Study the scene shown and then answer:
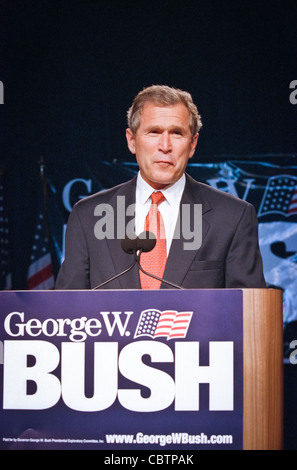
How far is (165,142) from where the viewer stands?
218 centimetres

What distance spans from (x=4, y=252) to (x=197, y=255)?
2.16 metres

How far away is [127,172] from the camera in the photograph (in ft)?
12.5

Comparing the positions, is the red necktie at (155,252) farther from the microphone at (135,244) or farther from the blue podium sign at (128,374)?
the blue podium sign at (128,374)

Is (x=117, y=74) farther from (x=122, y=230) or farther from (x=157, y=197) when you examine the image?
(x=122, y=230)

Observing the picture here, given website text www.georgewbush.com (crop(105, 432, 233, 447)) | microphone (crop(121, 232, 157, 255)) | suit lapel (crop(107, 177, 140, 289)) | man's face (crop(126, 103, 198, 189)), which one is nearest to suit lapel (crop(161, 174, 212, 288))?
suit lapel (crop(107, 177, 140, 289))

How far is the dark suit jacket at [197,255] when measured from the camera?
193 centimetres

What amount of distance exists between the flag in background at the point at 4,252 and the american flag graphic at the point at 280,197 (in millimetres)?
1549

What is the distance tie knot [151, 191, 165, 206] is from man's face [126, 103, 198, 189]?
0.15 feet

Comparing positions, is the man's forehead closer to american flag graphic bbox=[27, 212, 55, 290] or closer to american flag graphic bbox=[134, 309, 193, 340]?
american flag graphic bbox=[134, 309, 193, 340]

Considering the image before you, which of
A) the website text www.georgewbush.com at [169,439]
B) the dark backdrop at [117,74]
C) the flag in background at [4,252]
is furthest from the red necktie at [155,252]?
the flag in background at [4,252]

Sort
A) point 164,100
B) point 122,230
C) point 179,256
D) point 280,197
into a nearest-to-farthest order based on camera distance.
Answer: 1. point 179,256
2. point 122,230
3. point 164,100
4. point 280,197

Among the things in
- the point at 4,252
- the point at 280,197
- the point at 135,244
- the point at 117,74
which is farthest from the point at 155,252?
the point at 117,74

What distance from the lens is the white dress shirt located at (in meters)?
2.11

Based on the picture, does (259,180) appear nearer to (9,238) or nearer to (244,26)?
(244,26)
